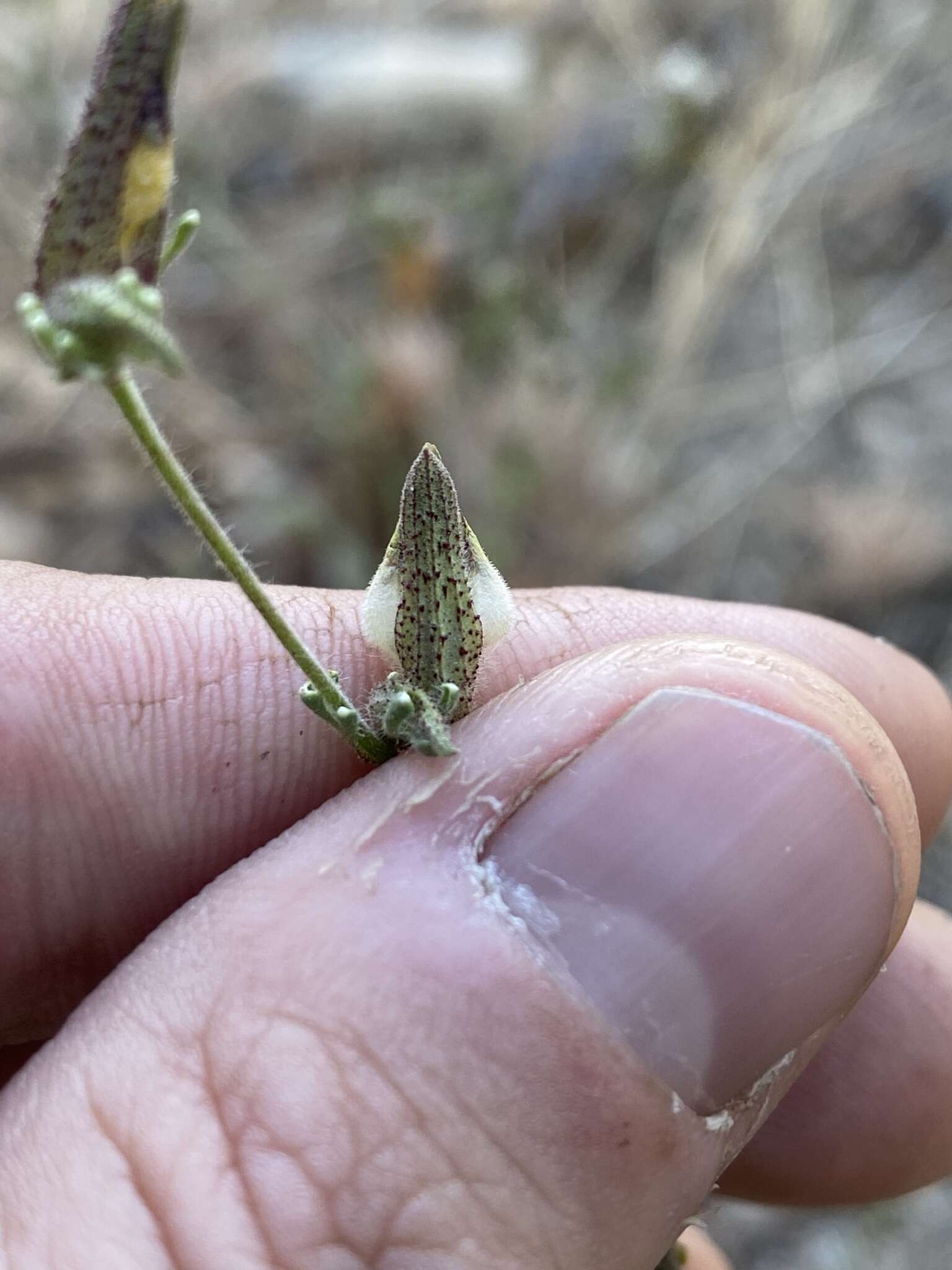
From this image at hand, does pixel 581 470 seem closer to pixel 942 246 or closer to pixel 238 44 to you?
pixel 942 246

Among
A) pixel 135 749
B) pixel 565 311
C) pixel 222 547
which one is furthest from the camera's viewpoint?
pixel 565 311

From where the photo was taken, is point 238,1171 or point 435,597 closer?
point 238,1171

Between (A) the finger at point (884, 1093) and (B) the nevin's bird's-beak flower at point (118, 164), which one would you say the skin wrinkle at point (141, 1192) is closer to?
(B) the nevin's bird's-beak flower at point (118, 164)

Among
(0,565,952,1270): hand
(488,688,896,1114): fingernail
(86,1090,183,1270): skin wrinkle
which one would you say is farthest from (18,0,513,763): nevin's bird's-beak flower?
(86,1090,183,1270): skin wrinkle

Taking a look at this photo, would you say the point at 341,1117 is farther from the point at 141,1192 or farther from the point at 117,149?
the point at 117,149

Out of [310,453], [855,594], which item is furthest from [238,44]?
[855,594]

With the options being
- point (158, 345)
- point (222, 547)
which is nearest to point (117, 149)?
point (158, 345)
